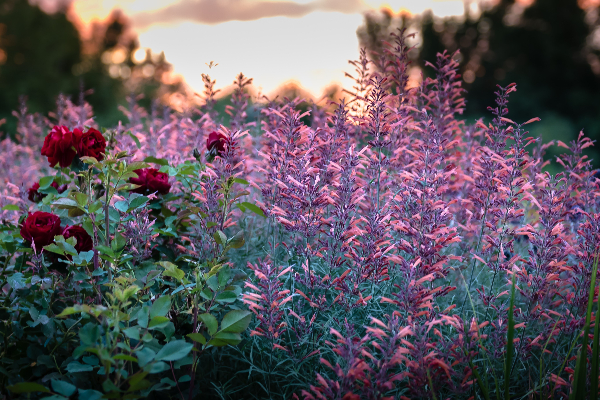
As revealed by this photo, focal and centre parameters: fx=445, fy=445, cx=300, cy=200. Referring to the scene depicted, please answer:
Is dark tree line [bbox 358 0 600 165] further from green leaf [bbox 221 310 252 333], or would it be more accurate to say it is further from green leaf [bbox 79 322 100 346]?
green leaf [bbox 79 322 100 346]

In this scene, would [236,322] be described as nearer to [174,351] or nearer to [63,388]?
[174,351]

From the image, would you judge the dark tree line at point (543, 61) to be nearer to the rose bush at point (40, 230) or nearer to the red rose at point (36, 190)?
the red rose at point (36, 190)

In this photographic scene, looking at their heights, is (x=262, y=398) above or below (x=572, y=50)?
below

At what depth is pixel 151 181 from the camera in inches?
93.7

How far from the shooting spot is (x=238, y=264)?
2752mm

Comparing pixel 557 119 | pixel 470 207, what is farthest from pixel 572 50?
pixel 470 207

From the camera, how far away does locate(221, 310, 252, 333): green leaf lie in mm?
1652

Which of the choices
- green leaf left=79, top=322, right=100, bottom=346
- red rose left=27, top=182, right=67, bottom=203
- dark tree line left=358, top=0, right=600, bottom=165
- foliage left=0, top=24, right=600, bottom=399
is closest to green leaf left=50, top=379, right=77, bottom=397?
foliage left=0, top=24, right=600, bottom=399


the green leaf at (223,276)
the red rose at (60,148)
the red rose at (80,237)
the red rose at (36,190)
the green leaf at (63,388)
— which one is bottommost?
the green leaf at (63,388)

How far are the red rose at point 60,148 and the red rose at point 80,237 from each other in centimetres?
42

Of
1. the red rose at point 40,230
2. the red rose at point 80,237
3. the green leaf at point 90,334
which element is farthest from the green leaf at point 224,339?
the red rose at point 40,230

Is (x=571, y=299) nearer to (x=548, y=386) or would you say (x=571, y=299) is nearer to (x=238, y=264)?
(x=548, y=386)

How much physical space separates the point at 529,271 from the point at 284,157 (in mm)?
1470

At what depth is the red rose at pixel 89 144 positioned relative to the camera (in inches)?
83.0
